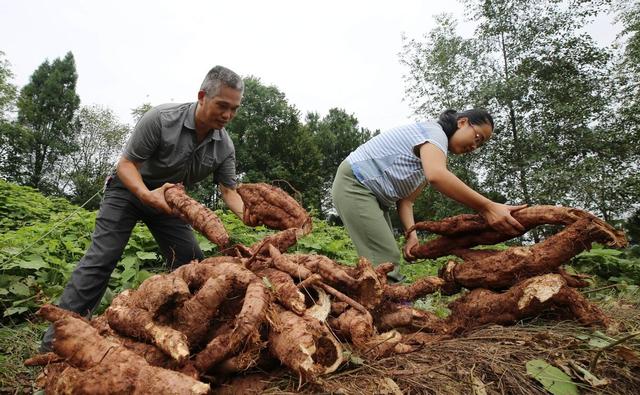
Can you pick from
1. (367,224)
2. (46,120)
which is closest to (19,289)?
(367,224)

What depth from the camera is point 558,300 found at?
222 cm

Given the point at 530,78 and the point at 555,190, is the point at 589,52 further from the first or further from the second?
the point at 555,190

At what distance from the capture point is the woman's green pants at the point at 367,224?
3092 mm

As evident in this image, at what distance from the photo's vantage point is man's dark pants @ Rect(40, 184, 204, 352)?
114 inches

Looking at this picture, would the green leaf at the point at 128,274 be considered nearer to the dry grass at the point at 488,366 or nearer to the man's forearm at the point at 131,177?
the man's forearm at the point at 131,177

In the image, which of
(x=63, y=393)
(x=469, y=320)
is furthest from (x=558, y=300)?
(x=63, y=393)

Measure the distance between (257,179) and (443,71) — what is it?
11.8 m

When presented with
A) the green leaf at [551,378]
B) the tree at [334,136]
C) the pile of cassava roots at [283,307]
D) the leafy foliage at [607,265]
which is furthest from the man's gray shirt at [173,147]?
the tree at [334,136]

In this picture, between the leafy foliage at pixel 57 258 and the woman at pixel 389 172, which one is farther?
the leafy foliage at pixel 57 258

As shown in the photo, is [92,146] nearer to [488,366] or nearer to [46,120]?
[46,120]

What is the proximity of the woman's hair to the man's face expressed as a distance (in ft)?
5.20

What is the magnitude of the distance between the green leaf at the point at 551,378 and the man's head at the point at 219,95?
8.00 feet

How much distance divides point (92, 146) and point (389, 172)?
123ft

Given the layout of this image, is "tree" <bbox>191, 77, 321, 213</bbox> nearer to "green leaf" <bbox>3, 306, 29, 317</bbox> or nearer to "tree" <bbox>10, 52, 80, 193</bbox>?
"tree" <bbox>10, 52, 80, 193</bbox>
